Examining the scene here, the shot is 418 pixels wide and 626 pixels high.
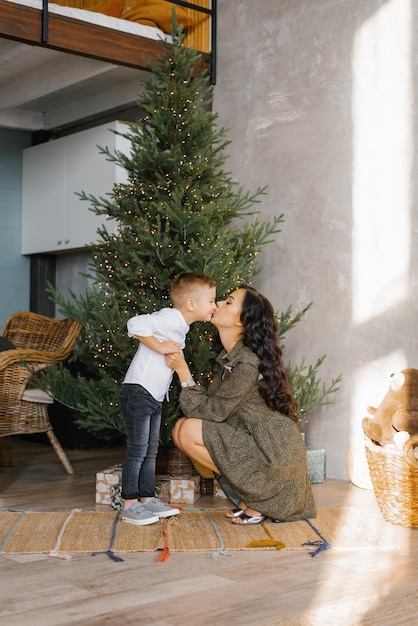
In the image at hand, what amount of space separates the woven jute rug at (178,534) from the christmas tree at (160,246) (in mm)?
542

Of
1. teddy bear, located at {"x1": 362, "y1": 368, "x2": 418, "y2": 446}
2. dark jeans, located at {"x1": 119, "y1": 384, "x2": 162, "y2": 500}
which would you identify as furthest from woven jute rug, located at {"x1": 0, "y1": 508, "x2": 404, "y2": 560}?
teddy bear, located at {"x1": 362, "y1": 368, "x2": 418, "y2": 446}

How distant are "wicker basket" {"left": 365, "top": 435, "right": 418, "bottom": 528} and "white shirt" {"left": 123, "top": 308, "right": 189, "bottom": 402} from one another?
2.87 feet

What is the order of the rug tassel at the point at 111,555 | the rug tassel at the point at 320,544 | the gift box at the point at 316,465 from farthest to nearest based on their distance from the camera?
the gift box at the point at 316,465 → the rug tassel at the point at 320,544 → the rug tassel at the point at 111,555

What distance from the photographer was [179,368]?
3.17 metres

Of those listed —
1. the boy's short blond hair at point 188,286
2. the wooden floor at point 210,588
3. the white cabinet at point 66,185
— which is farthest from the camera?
the white cabinet at point 66,185

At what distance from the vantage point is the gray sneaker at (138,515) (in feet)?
10.1

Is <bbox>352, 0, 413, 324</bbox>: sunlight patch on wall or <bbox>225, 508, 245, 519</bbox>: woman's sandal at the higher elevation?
<bbox>352, 0, 413, 324</bbox>: sunlight patch on wall

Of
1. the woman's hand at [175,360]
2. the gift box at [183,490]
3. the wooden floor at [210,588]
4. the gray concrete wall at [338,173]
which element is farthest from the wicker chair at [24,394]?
the wooden floor at [210,588]

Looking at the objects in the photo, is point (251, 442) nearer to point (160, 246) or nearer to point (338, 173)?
point (160, 246)

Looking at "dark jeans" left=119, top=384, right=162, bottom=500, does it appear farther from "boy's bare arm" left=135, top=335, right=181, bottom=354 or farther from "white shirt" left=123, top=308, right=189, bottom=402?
"boy's bare arm" left=135, top=335, right=181, bottom=354

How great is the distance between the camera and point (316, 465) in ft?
13.4

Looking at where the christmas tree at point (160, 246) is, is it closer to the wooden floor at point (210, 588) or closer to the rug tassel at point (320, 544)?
the rug tassel at point (320, 544)

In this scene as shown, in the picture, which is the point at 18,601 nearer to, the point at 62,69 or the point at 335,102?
the point at 335,102

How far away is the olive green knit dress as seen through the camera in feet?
10.2
